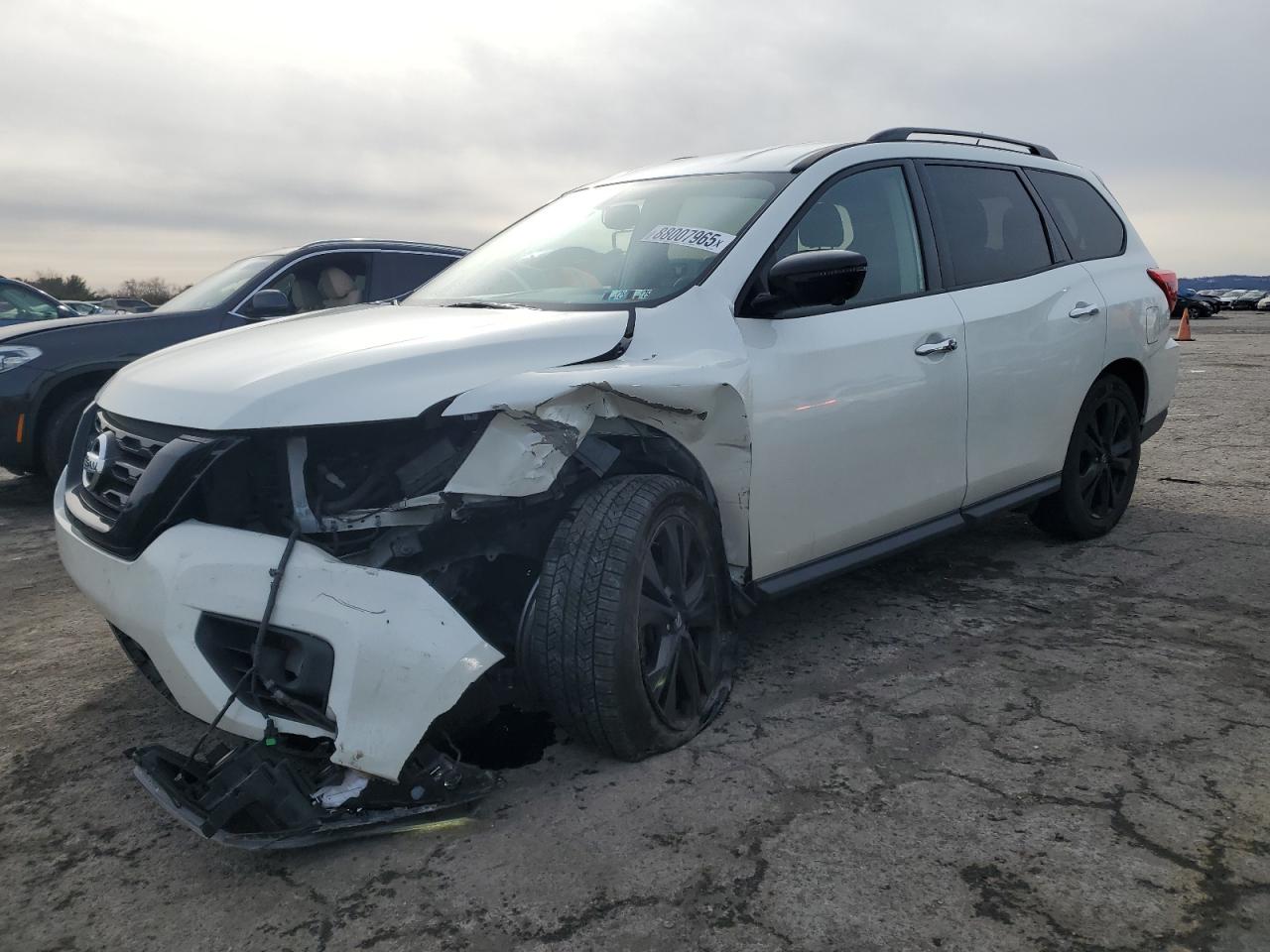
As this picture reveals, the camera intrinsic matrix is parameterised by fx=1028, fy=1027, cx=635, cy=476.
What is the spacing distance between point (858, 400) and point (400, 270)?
455 cm

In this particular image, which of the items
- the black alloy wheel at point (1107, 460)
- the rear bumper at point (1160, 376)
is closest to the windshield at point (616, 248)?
the black alloy wheel at point (1107, 460)

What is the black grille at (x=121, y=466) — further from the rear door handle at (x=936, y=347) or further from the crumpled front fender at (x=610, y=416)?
the rear door handle at (x=936, y=347)

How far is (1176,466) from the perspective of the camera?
6.72 metres

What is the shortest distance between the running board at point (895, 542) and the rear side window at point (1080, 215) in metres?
1.10

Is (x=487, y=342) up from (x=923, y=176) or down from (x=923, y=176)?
down

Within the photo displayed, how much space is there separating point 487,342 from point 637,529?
0.61 m

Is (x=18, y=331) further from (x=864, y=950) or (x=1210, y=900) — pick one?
(x=1210, y=900)

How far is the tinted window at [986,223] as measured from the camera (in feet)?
12.7

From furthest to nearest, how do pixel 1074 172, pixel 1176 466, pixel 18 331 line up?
pixel 1176 466 → pixel 18 331 → pixel 1074 172

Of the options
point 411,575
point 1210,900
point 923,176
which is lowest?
point 1210,900

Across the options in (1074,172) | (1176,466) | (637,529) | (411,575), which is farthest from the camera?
(1176,466)

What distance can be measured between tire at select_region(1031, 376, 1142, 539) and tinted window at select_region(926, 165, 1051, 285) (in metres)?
0.74

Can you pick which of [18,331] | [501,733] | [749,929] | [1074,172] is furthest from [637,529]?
[18,331]

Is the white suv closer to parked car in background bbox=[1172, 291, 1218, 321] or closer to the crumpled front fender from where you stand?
the crumpled front fender
